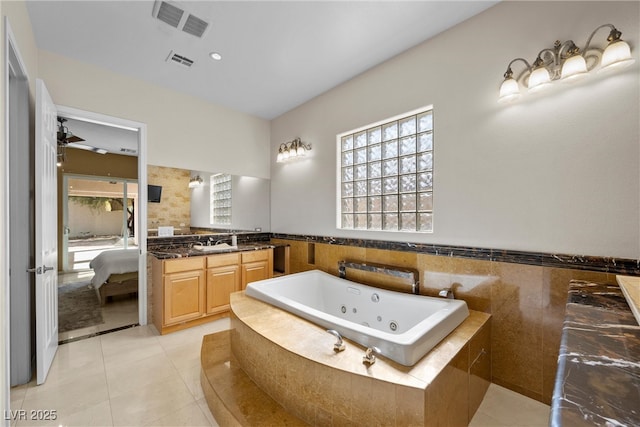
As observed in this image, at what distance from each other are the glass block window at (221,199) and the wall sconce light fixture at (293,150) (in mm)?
881

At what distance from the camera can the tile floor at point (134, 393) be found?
5.35 ft

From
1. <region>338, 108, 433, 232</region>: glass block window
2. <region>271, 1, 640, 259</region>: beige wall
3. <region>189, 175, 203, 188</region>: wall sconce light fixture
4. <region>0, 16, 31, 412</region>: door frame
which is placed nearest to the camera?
<region>0, 16, 31, 412</region>: door frame

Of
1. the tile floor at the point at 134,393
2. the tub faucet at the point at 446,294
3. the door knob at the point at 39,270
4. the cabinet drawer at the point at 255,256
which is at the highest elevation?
the door knob at the point at 39,270

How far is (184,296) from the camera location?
2873 millimetres

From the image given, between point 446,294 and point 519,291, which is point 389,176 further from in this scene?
point 519,291

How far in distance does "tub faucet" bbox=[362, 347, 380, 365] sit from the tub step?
49 centimetres

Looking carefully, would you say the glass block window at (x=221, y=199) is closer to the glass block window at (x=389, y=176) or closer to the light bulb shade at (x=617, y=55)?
the glass block window at (x=389, y=176)

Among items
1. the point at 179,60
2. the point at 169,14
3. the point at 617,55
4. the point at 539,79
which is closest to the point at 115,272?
the point at 179,60

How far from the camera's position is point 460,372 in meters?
1.51

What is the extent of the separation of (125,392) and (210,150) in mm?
2748

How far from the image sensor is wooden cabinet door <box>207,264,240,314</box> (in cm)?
307

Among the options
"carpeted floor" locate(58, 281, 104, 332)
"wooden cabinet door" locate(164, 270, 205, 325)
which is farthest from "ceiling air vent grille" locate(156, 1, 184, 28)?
"carpeted floor" locate(58, 281, 104, 332)

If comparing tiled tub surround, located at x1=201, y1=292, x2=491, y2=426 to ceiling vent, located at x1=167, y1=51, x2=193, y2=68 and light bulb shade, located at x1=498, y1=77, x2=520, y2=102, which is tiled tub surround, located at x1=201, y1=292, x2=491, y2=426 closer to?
light bulb shade, located at x1=498, y1=77, x2=520, y2=102

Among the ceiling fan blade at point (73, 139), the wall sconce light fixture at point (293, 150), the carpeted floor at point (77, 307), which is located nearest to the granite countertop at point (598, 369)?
the wall sconce light fixture at point (293, 150)
